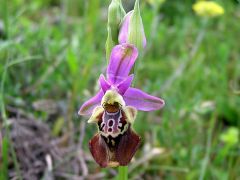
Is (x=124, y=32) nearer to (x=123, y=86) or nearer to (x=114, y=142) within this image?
(x=123, y=86)

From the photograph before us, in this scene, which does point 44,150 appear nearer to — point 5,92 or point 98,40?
point 5,92

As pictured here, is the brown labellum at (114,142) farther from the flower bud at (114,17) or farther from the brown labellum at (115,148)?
the flower bud at (114,17)

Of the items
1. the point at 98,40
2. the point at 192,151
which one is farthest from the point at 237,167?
the point at 98,40

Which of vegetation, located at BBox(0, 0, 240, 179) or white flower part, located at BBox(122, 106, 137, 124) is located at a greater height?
white flower part, located at BBox(122, 106, 137, 124)

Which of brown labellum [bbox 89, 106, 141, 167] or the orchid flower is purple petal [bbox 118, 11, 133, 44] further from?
brown labellum [bbox 89, 106, 141, 167]

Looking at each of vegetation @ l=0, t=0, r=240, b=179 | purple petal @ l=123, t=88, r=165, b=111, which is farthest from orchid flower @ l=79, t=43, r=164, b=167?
vegetation @ l=0, t=0, r=240, b=179

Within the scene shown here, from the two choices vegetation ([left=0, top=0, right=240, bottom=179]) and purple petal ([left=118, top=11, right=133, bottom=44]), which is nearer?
purple petal ([left=118, top=11, right=133, bottom=44])

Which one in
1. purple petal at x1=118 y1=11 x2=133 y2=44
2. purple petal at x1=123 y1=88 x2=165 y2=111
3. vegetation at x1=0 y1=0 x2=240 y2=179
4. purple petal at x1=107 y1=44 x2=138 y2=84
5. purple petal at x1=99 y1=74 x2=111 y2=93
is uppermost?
purple petal at x1=118 y1=11 x2=133 y2=44

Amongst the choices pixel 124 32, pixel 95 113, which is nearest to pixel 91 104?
pixel 95 113
